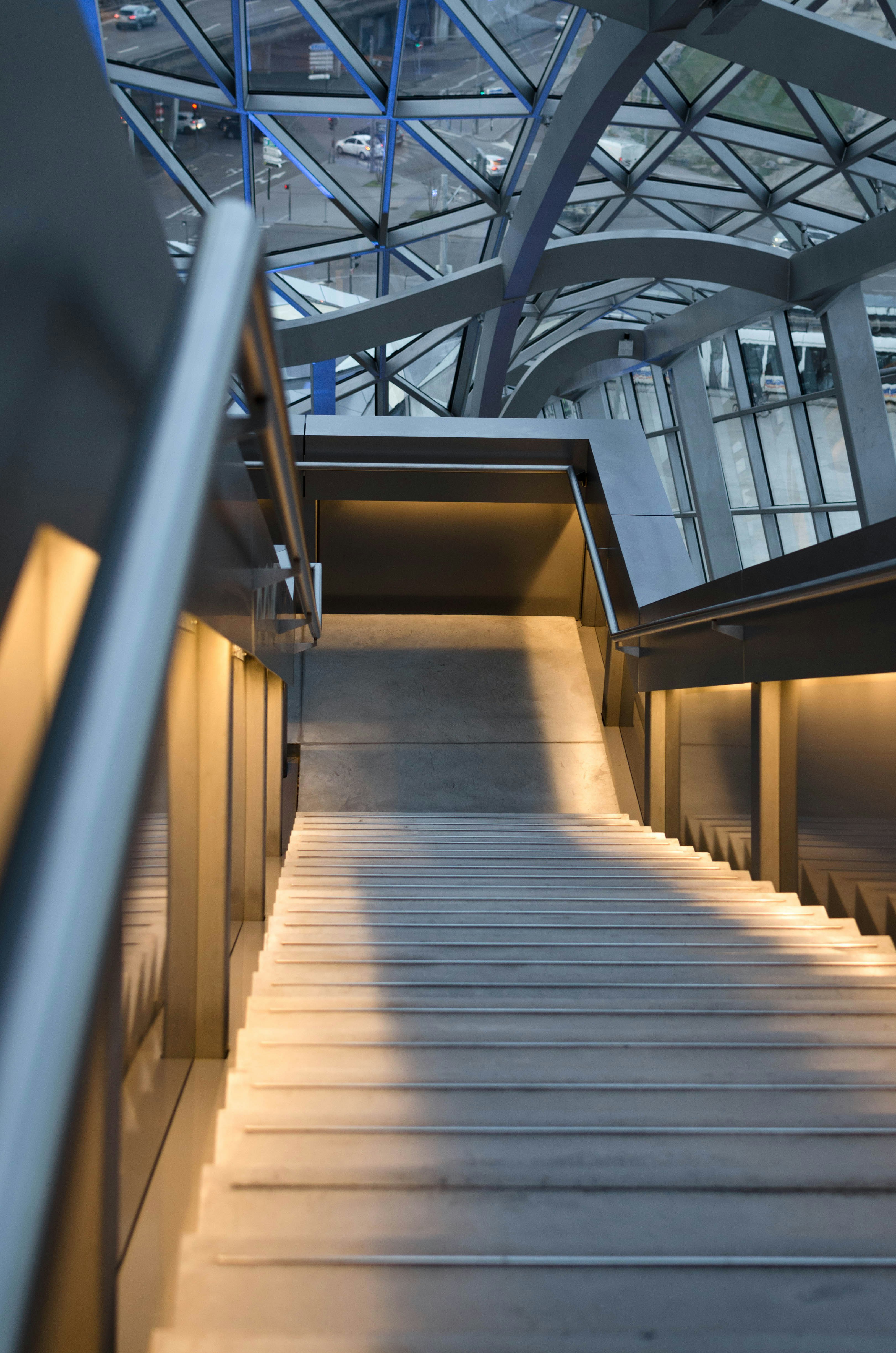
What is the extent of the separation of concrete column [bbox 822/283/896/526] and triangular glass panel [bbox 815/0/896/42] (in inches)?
142

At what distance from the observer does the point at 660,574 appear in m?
9.59

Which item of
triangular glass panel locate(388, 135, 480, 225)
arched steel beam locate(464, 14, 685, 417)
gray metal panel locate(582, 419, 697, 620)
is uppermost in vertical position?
triangular glass panel locate(388, 135, 480, 225)

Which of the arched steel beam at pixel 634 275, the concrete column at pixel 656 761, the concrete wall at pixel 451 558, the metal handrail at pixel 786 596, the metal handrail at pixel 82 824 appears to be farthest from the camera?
the concrete wall at pixel 451 558

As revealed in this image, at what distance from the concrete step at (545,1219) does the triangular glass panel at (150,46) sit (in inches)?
572

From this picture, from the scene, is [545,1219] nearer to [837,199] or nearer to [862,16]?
[862,16]

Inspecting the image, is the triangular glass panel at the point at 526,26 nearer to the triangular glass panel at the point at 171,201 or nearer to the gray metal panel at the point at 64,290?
the triangular glass panel at the point at 171,201

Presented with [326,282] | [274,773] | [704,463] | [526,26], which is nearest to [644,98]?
[526,26]

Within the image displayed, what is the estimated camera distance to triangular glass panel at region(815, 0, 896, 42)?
10.2 m

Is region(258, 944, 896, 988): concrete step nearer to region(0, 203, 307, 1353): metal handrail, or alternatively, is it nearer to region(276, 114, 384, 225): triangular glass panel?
region(0, 203, 307, 1353): metal handrail

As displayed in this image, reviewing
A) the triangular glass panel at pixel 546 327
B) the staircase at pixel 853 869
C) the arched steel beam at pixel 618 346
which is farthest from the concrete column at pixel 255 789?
the triangular glass panel at pixel 546 327

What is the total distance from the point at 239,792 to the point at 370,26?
1196cm

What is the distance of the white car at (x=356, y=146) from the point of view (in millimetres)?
15055

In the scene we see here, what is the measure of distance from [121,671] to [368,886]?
5240 millimetres

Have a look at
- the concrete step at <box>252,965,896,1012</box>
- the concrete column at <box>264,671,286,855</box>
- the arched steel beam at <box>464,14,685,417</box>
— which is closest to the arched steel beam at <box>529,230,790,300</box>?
the arched steel beam at <box>464,14,685,417</box>
